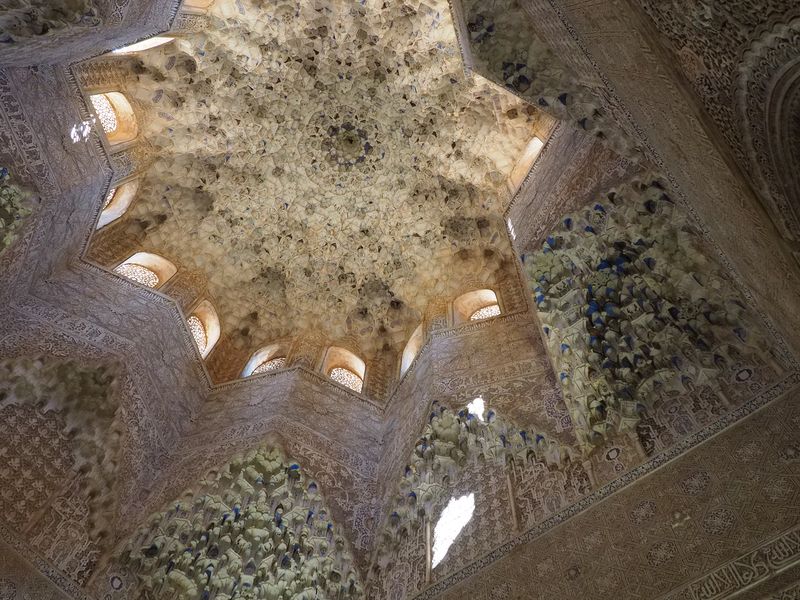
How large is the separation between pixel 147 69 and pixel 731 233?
7652 millimetres

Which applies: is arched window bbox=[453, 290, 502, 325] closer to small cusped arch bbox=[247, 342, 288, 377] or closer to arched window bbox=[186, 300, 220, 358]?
small cusped arch bbox=[247, 342, 288, 377]

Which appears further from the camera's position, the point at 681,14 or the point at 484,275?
the point at 484,275

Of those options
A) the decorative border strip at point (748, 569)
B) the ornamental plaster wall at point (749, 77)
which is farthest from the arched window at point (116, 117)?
the decorative border strip at point (748, 569)

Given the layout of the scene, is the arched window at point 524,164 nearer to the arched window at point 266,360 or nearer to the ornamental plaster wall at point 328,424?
the ornamental plaster wall at point 328,424

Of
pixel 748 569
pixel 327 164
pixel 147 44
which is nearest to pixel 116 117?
pixel 147 44

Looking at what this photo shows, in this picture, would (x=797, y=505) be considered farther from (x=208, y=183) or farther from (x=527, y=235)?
(x=208, y=183)

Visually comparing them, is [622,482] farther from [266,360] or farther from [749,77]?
[266,360]

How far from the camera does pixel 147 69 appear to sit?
8719 mm

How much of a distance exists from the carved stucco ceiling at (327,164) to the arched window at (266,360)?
0.80 ft

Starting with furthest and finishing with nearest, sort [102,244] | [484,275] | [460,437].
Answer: [484,275], [102,244], [460,437]

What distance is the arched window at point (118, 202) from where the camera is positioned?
8.57m

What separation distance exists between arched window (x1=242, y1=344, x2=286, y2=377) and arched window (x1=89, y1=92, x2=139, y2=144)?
3.54m

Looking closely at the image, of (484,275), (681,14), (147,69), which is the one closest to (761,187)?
(681,14)

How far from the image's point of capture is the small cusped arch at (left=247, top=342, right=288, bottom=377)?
30.2 feet
